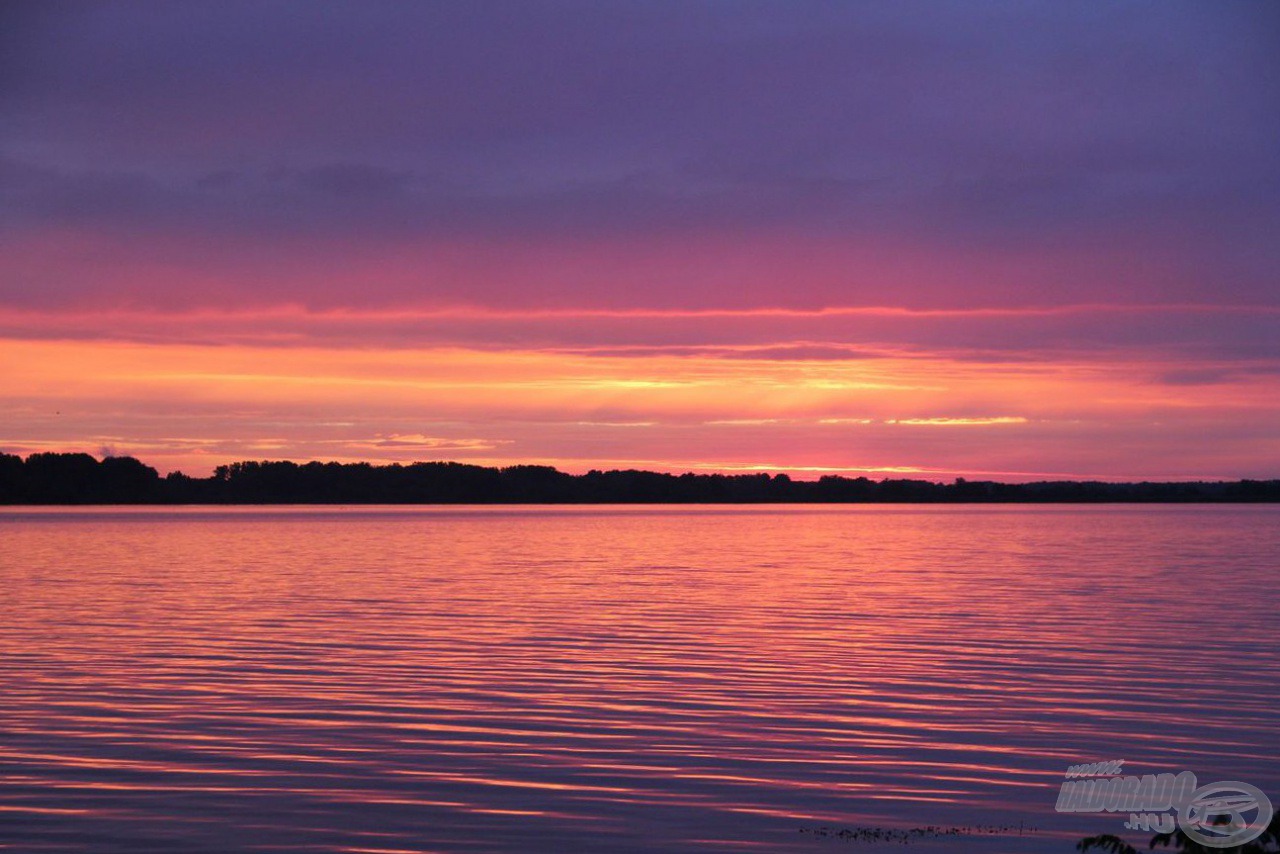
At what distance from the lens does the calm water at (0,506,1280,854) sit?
1462cm

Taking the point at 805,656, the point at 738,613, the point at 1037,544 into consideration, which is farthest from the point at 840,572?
the point at 1037,544

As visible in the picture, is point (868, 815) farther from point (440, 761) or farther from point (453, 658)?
point (453, 658)

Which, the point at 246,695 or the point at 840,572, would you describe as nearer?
the point at 246,695

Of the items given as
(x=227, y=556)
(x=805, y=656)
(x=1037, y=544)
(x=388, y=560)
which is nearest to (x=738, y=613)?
(x=805, y=656)

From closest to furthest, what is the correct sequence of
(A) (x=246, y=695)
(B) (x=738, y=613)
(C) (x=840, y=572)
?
→ (A) (x=246, y=695) → (B) (x=738, y=613) → (C) (x=840, y=572)

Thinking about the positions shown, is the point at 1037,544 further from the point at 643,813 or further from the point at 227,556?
the point at 643,813

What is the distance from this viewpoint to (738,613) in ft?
122

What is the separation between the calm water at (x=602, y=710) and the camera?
1462 cm

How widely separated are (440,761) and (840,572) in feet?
130

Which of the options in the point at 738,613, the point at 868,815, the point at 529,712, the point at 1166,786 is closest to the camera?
the point at 868,815

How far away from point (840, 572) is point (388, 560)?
2255cm

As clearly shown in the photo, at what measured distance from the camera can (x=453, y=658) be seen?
2756 cm

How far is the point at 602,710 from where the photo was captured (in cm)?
2130

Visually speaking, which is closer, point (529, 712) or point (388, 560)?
point (529, 712)
